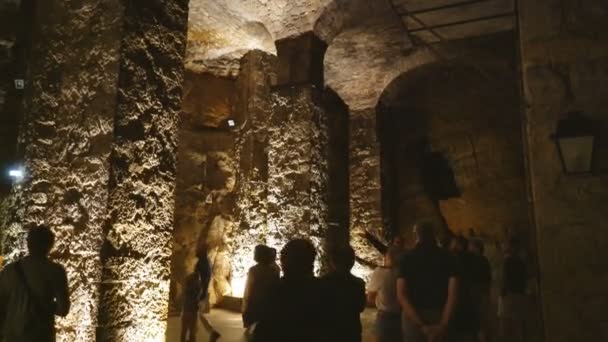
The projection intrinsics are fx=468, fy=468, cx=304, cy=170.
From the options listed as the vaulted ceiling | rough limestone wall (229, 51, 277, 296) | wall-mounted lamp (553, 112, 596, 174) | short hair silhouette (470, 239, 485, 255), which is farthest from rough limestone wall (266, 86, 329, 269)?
wall-mounted lamp (553, 112, 596, 174)

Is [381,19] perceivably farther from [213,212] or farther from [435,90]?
[213,212]

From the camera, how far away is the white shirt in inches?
147

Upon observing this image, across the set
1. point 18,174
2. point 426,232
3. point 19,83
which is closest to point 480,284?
point 426,232

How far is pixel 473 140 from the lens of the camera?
9.70 m

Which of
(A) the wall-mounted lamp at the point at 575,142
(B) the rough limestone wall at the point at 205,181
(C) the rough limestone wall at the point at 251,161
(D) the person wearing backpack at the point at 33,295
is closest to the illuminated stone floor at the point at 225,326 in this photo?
(C) the rough limestone wall at the point at 251,161

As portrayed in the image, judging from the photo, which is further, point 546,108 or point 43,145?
point 43,145

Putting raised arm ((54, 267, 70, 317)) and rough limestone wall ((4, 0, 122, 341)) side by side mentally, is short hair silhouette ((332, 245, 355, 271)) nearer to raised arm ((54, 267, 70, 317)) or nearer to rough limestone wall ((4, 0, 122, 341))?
raised arm ((54, 267, 70, 317))

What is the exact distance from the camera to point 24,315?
2490 mm

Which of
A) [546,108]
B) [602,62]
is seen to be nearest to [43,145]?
[546,108]

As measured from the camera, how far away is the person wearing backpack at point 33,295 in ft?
8.18

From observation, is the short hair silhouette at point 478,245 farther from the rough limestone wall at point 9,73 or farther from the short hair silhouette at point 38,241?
the rough limestone wall at point 9,73

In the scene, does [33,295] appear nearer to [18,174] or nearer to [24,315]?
[24,315]

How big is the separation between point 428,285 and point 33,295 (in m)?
2.36

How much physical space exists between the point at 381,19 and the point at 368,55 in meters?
1.16
